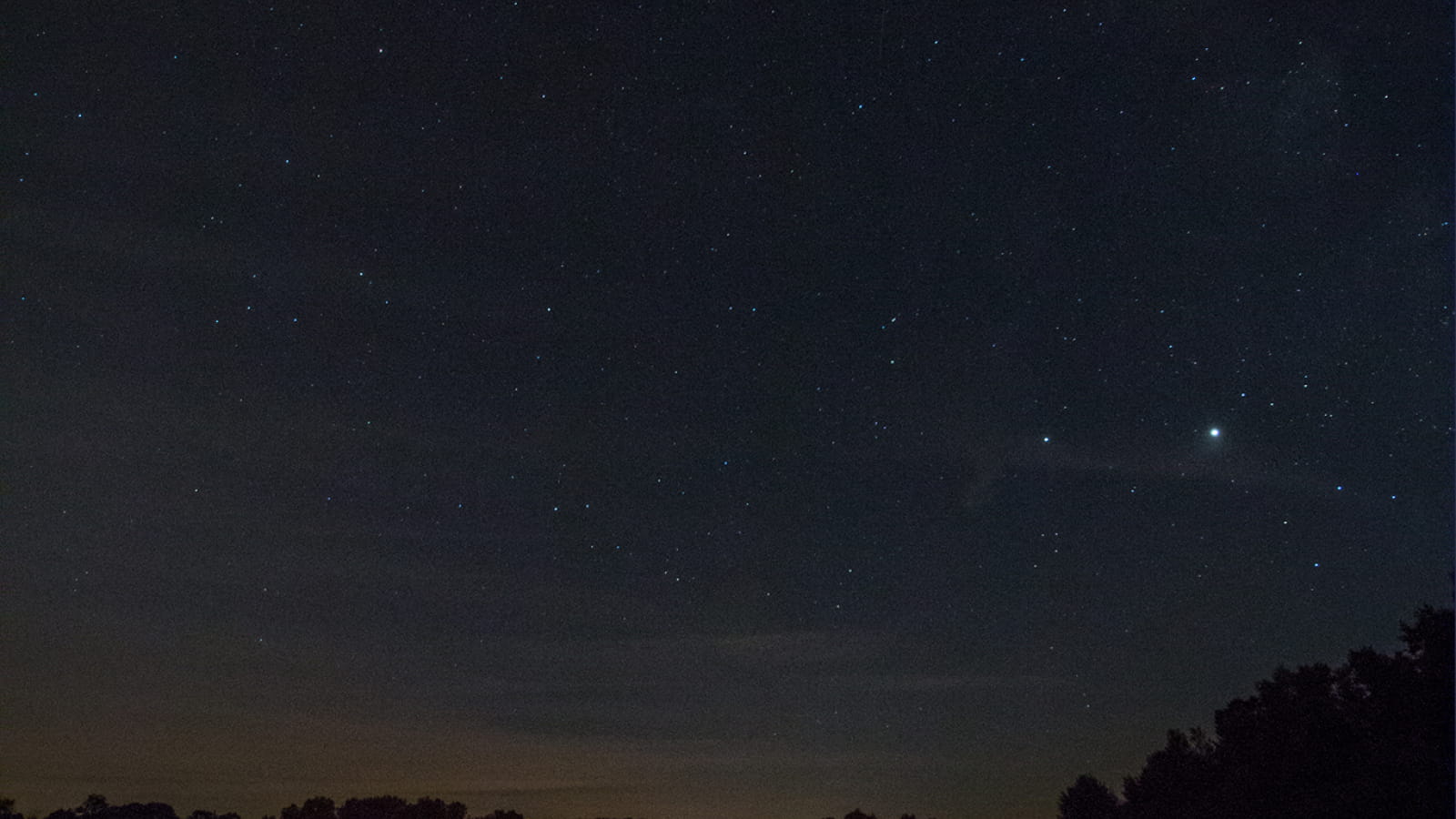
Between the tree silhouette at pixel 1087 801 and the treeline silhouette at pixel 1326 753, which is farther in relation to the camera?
the tree silhouette at pixel 1087 801

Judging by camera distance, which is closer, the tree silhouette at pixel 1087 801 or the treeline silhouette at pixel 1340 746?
the treeline silhouette at pixel 1340 746

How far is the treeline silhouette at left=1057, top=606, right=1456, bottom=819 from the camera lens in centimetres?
2778

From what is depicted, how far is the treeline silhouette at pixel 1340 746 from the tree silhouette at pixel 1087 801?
8700 millimetres

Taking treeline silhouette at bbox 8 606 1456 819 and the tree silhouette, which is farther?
the tree silhouette

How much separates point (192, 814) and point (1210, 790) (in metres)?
37.6

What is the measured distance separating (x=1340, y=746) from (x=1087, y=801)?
2376 cm

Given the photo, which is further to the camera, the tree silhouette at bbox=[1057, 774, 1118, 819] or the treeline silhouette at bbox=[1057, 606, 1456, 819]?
the tree silhouette at bbox=[1057, 774, 1118, 819]

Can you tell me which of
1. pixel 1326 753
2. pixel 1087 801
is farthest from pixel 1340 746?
pixel 1087 801

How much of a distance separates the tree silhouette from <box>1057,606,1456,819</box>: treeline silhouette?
8.70m

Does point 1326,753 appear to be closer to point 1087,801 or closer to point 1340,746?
point 1340,746

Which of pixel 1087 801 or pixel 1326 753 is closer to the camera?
pixel 1326 753

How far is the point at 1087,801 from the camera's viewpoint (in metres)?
55.5

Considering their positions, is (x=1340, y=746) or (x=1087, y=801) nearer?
(x=1340, y=746)

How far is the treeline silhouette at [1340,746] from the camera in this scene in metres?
27.8
